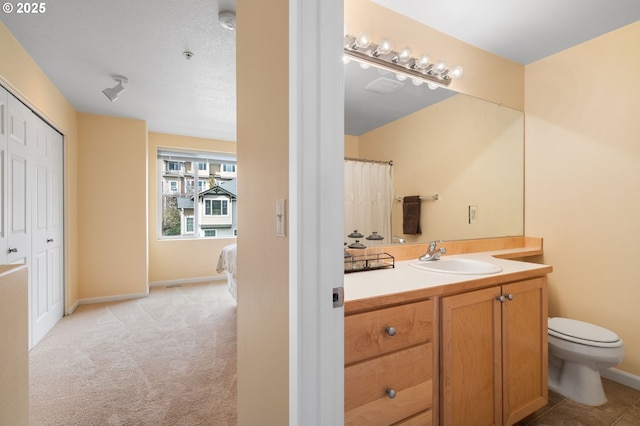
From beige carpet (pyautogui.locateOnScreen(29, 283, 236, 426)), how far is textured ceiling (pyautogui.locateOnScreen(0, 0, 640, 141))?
2.02 metres

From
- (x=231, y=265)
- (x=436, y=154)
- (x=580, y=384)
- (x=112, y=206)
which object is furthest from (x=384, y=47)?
(x=112, y=206)

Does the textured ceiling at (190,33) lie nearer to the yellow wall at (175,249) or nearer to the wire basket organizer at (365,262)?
the wire basket organizer at (365,262)

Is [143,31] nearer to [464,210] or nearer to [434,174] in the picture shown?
[434,174]

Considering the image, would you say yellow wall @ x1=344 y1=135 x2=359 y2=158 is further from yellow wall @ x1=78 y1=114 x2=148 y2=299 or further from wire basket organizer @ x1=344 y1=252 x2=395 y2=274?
yellow wall @ x1=78 y1=114 x2=148 y2=299

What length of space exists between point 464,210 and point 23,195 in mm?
3709

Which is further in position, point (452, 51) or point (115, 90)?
point (115, 90)

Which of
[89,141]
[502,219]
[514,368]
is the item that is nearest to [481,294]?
[514,368]

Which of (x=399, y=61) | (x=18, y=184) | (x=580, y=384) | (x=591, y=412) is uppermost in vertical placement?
(x=399, y=61)

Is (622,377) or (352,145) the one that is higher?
(352,145)

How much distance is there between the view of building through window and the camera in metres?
4.71

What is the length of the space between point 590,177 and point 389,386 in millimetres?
2263

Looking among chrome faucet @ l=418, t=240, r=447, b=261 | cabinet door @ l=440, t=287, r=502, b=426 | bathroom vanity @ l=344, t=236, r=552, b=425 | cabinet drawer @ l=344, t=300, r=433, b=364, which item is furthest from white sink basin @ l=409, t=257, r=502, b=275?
cabinet drawer @ l=344, t=300, r=433, b=364

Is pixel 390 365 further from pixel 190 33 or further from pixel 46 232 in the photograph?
pixel 46 232

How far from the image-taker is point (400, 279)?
1.30 meters
